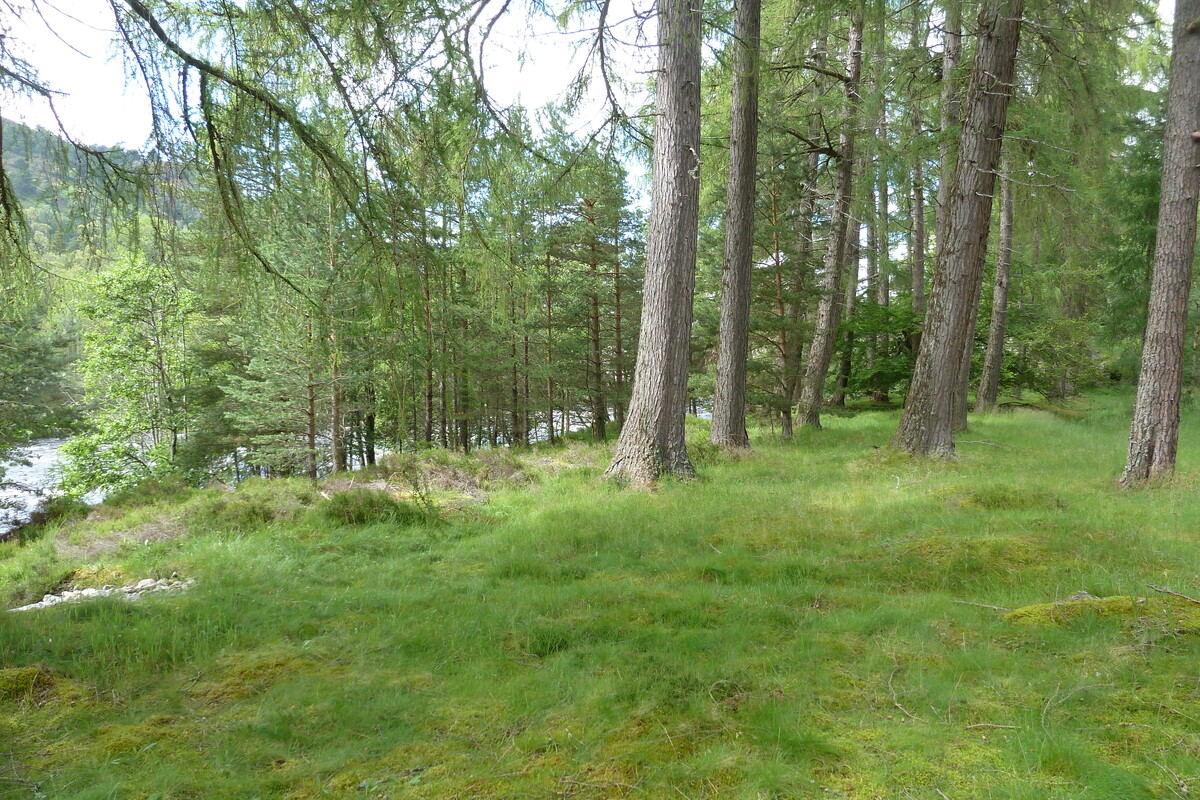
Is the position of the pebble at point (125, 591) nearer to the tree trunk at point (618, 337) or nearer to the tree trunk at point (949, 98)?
the tree trunk at point (949, 98)

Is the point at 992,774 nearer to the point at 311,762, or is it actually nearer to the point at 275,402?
the point at 311,762

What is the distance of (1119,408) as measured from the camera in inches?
643

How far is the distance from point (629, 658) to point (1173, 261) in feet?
25.6

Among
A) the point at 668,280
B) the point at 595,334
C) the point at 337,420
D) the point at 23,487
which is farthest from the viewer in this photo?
the point at 595,334

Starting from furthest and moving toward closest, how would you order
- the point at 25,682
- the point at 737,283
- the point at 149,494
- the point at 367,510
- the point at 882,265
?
the point at 882,265
the point at 737,283
the point at 149,494
the point at 367,510
the point at 25,682

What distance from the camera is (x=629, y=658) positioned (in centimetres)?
318

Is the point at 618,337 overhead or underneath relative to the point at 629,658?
overhead

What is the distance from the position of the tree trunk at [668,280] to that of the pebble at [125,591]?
479 centimetres

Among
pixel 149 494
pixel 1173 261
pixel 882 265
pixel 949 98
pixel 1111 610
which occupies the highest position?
pixel 949 98

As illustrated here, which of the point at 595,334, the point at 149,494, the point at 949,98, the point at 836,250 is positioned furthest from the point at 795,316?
the point at 149,494

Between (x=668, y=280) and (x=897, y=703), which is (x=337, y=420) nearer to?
(x=668, y=280)

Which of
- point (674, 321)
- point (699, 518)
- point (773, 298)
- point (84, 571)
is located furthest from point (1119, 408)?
point (84, 571)

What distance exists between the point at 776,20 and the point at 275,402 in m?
14.2

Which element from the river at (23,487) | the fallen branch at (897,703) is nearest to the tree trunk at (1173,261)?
the fallen branch at (897,703)
